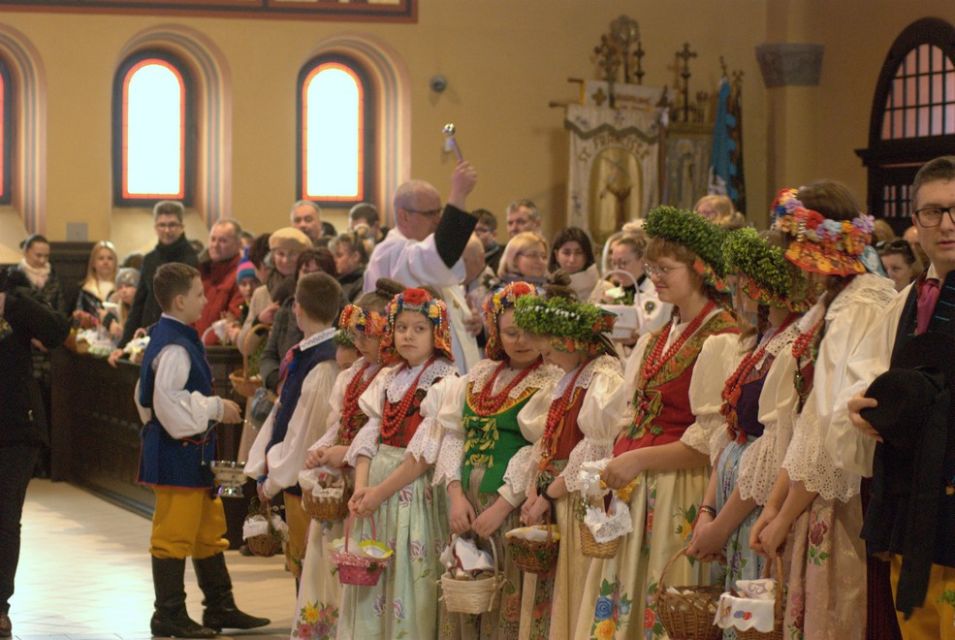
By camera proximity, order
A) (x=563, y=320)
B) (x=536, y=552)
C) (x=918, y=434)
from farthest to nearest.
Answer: (x=563, y=320) → (x=536, y=552) → (x=918, y=434)

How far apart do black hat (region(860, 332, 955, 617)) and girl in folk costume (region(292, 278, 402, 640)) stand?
2781mm

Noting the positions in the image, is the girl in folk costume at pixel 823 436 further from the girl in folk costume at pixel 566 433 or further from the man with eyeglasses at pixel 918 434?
the girl in folk costume at pixel 566 433

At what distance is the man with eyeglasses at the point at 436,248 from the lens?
23.5 feet

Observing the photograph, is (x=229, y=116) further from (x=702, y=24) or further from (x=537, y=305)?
(x=537, y=305)

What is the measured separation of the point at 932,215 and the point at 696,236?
1145 mm

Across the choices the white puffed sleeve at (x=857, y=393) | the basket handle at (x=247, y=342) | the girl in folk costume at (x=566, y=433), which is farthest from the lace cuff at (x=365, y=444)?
the basket handle at (x=247, y=342)

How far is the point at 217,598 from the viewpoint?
23.4 ft

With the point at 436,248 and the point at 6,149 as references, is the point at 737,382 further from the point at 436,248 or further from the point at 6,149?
the point at 6,149

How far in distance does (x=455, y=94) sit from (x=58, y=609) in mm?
8762

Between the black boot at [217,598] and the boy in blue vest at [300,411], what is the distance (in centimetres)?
36

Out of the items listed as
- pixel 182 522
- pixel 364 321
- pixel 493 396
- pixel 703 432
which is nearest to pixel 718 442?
pixel 703 432

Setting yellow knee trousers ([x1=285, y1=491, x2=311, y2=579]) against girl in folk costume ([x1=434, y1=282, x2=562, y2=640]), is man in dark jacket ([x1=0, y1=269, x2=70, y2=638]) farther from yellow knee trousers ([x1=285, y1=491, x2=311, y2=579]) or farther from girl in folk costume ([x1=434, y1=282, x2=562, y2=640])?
girl in folk costume ([x1=434, y1=282, x2=562, y2=640])

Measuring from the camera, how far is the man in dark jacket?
6.88m

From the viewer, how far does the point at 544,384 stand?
18.2 feet
